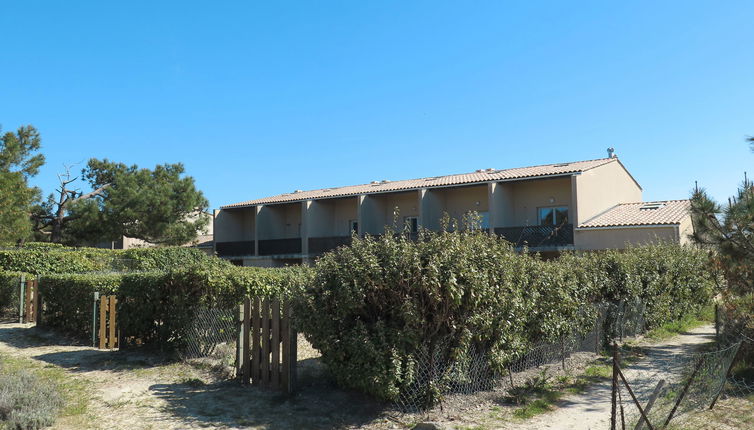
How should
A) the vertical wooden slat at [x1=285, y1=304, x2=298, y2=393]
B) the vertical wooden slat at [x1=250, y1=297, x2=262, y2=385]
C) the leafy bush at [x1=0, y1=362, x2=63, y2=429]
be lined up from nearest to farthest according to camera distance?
1. the leafy bush at [x1=0, y1=362, x2=63, y2=429]
2. the vertical wooden slat at [x1=285, y1=304, x2=298, y2=393]
3. the vertical wooden slat at [x1=250, y1=297, x2=262, y2=385]

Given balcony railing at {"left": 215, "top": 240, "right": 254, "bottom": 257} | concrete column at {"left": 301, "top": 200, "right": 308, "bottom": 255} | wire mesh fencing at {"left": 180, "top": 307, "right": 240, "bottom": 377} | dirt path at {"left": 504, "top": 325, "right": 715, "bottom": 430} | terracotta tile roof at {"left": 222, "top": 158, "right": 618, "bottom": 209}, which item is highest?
terracotta tile roof at {"left": 222, "top": 158, "right": 618, "bottom": 209}

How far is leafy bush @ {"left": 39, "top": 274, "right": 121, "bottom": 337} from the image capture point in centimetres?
1124

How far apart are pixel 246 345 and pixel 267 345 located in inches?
20.7

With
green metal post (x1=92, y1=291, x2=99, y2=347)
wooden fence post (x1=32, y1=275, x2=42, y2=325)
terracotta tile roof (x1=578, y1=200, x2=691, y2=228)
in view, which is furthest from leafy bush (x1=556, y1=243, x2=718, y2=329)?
wooden fence post (x1=32, y1=275, x2=42, y2=325)

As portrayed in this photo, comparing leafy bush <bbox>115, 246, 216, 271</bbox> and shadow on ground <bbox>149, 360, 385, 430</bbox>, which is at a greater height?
leafy bush <bbox>115, 246, 216, 271</bbox>

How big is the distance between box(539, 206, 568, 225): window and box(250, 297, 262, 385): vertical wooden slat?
800 inches

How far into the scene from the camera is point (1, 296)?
48.5ft

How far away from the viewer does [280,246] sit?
108 ft

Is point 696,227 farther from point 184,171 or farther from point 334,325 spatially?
point 184,171

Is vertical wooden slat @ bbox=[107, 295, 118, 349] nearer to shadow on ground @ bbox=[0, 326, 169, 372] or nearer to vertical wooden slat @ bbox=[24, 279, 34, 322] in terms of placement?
shadow on ground @ bbox=[0, 326, 169, 372]

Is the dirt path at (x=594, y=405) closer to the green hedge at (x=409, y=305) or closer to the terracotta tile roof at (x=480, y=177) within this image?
the green hedge at (x=409, y=305)

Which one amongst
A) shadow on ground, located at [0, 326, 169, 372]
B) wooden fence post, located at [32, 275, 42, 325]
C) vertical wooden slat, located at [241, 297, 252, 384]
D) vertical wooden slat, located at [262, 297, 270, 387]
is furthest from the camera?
wooden fence post, located at [32, 275, 42, 325]

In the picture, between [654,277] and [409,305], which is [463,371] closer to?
[409,305]

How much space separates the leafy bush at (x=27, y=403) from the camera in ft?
20.1
